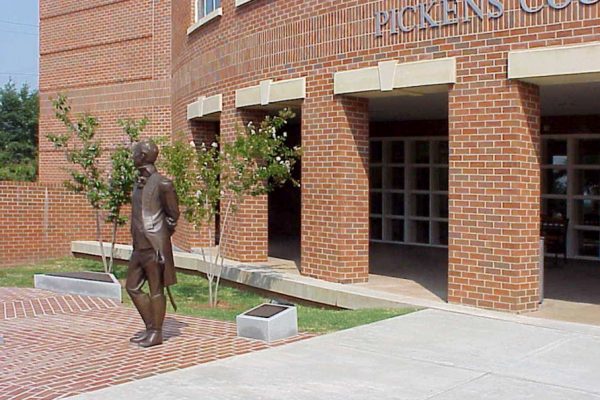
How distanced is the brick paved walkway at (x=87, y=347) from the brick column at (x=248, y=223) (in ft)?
11.0

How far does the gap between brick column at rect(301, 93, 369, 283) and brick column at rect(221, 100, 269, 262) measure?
218 cm

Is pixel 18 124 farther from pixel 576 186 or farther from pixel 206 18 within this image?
pixel 576 186

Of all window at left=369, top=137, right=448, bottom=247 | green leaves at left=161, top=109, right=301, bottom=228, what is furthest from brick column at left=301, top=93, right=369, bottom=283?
window at left=369, top=137, right=448, bottom=247

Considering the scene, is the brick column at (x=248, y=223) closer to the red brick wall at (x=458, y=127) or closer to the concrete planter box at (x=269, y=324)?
the red brick wall at (x=458, y=127)

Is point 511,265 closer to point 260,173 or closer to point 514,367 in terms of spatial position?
point 514,367

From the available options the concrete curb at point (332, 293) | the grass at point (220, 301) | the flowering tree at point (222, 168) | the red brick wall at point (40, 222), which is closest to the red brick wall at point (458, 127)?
the concrete curb at point (332, 293)

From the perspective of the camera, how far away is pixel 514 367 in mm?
7016

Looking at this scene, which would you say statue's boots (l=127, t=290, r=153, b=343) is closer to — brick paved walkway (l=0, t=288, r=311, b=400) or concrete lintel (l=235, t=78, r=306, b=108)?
brick paved walkway (l=0, t=288, r=311, b=400)

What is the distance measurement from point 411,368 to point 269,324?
1.73 m

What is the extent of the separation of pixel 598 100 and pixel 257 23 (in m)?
5.60

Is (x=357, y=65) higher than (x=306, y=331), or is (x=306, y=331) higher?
(x=357, y=65)

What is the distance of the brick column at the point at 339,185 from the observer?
11781mm

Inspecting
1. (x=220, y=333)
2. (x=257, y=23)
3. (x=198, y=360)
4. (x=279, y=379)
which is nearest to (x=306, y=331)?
(x=220, y=333)

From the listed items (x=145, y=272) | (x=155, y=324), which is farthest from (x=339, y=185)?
(x=155, y=324)
